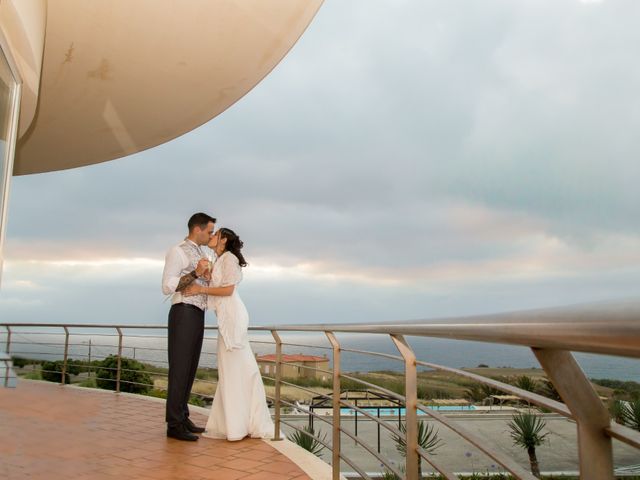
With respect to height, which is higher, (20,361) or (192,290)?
(192,290)

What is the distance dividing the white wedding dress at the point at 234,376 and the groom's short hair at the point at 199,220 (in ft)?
0.81

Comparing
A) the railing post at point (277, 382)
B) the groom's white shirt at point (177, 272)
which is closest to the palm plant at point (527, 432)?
the railing post at point (277, 382)

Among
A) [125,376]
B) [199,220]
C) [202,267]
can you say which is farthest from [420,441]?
[125,376]

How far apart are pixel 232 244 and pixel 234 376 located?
0.86m

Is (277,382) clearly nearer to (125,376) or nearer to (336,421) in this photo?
(336,421)

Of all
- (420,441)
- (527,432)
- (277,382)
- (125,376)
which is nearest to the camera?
(277,382)

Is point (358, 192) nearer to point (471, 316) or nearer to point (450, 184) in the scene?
point (450, 184)

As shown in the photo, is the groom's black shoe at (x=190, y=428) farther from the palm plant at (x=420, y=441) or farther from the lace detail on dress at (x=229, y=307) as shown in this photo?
the palm plant at (x=420, y=441)

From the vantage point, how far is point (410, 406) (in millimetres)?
1505

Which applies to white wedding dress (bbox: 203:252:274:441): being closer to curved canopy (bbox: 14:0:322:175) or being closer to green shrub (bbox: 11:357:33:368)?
curved canopy (bbox: 14:0:322:175)

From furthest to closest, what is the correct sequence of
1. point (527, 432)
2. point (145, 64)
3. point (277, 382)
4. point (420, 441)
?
point (527, 432) < point (420, 441) < point (145, 64) < point (277, 382)

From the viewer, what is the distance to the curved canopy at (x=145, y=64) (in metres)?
3.96

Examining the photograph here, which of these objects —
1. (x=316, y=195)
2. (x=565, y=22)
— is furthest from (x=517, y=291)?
(x=565, y=22)

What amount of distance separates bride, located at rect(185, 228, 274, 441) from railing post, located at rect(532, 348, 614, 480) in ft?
9.53
